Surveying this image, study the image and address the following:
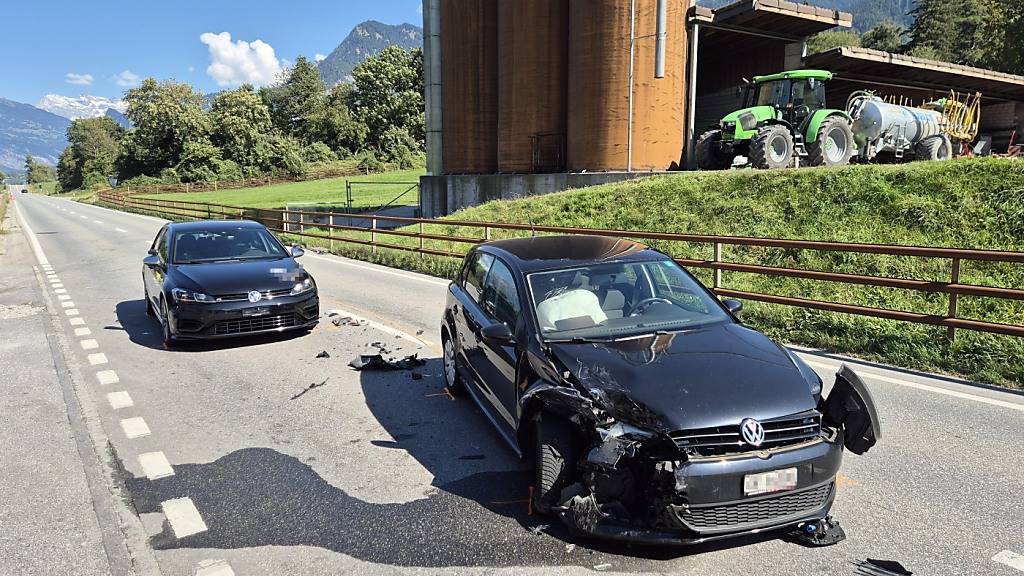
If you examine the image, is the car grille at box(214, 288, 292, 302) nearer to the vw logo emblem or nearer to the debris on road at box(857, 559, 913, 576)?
Answer: the vw logo emblem

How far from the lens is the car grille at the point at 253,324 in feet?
26.7

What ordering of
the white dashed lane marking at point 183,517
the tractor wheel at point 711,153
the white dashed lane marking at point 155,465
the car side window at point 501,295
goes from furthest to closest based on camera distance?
the tractor wheel at point 711,153 < the car side window at point 501,295 < the white dashed lane marking at point 155,465 < the white dashed lane marking at point 183,517

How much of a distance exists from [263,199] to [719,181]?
48870mm

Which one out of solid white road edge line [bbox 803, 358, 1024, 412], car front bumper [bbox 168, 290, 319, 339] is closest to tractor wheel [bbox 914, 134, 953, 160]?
solid white road edge line [bbox 803, 358, 1024, 412]

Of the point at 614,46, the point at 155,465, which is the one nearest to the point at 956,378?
the point at 155,465

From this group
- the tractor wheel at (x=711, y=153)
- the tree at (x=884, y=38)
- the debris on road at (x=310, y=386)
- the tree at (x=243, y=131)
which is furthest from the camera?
the tree at (x=243, y=131)

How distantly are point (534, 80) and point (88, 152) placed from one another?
13699 cm

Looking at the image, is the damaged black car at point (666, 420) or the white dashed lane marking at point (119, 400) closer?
the damaged black car at point (666, 420)

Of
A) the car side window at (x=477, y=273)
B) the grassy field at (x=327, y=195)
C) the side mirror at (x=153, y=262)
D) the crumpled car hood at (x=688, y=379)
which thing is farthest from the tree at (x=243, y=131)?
the crumpled car hood at (x=688, y=379)

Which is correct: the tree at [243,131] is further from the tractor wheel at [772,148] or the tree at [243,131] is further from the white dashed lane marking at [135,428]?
the white dashed lane marking at [135,428]

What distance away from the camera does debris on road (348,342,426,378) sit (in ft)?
24.0

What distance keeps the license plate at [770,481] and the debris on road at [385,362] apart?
15.2ft

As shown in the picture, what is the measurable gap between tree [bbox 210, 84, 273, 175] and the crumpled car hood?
86079mm

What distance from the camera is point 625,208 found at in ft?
56.4
